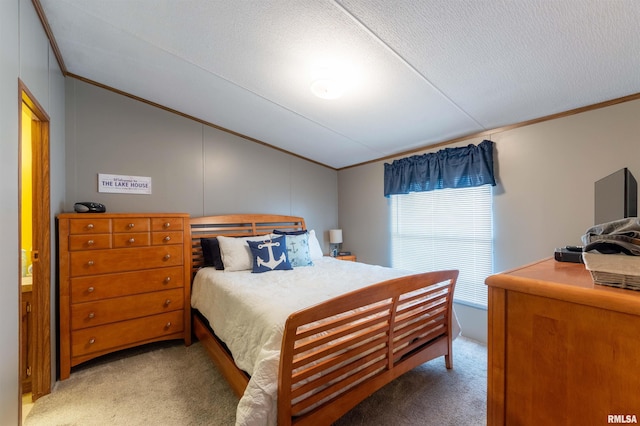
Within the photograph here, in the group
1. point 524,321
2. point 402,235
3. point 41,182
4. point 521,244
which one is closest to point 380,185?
point 402,235

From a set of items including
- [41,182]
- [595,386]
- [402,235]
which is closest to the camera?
[595,386]

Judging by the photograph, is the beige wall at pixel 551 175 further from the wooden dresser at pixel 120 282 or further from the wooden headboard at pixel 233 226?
the wooden dresser at pixel 120 282

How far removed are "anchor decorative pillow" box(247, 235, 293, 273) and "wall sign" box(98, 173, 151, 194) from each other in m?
1.28

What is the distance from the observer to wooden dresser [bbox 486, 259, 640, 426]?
0.61 meters

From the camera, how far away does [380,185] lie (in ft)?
12.6

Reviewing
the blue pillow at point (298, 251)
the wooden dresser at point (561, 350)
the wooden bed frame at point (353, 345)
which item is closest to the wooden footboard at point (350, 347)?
the wooden bed frame at point (353, 345)

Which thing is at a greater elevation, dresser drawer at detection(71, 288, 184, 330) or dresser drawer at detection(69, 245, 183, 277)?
dresser drawer at detection(69, 245, 183, 277)

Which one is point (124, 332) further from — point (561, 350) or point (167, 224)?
point (561, 350)

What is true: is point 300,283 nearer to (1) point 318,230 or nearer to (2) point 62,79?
(1) point 318,230

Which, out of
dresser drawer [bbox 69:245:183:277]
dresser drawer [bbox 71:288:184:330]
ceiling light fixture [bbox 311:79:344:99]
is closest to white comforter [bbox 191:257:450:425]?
dresser drawer [bbox 71:288:184:330]

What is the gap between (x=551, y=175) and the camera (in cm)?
233

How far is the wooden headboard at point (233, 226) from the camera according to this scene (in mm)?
3049

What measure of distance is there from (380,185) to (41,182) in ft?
11.4

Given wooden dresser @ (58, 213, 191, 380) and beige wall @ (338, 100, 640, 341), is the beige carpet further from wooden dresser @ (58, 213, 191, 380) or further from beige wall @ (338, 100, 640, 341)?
beige wall @ (338, 100, 640, 341)
